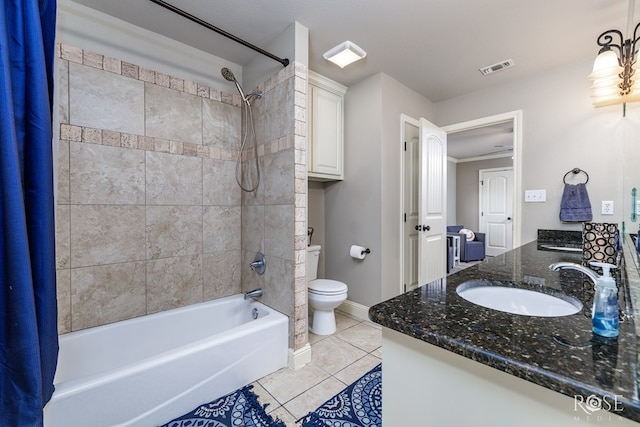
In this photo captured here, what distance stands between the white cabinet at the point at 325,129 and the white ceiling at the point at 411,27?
0.64 ft

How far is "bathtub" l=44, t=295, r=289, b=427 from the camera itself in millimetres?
1211

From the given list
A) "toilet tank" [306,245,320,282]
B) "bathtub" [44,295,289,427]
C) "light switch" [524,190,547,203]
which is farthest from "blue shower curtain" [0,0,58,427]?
"light switch" [524,190,547,203]

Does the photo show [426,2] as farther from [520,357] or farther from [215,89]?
[520,357]

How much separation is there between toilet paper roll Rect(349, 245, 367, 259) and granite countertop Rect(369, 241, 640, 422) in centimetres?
165

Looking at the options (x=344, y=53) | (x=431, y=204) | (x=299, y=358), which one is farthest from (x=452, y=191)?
(x=299, y=358)

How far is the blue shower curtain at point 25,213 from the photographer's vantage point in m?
0.92

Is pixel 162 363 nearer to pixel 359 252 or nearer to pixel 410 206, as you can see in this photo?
pixel 359 252

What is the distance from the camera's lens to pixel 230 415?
4.72 feet

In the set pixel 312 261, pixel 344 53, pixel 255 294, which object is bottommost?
pixel 255 294

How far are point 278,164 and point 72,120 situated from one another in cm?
128

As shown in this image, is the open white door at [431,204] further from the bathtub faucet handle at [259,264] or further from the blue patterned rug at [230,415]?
the blue patterned rug at [230,415]

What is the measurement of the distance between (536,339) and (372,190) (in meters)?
2.08

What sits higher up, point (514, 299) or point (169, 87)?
point (169, 87)

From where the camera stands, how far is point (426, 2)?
1.68 m
